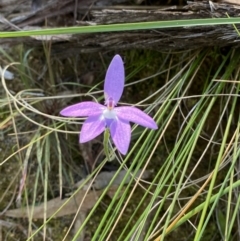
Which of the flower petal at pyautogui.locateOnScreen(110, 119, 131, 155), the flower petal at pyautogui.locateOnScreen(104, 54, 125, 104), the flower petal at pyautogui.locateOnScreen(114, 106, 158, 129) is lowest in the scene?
the flower petal at pyautogui.locateOnScreen(110, 119, 131, 155)

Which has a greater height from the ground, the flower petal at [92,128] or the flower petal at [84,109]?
the flower petal at [84,109]

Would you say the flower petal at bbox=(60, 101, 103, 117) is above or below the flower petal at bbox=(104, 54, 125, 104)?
below

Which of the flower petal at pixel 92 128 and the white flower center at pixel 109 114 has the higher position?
the white flower center at pixel 109 114

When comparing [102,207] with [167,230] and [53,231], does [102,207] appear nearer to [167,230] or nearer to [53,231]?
[53,231]

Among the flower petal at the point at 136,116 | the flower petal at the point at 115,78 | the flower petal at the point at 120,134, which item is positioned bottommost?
the flower petal at the point at 120,134

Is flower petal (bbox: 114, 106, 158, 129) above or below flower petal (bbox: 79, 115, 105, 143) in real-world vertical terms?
above
